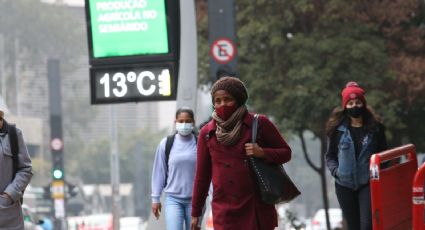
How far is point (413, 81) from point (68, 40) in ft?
279

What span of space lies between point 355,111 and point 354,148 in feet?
1.11

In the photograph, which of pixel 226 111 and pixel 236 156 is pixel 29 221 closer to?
pixel 236 156

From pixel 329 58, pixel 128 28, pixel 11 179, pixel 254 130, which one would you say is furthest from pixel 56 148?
pixel 254 130

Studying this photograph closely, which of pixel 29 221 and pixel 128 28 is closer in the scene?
pixel 128 28

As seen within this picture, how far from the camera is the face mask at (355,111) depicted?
11.7 metres

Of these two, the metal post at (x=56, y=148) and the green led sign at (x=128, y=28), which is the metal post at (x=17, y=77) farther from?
the green led sign at (x=128, y=28)

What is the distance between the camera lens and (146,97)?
16.3m

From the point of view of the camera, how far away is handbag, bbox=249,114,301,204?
8383 mm

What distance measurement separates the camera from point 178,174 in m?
12.7

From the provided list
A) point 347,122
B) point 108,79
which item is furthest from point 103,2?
point 347,122

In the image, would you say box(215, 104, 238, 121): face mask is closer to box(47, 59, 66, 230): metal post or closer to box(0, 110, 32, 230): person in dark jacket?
box(0, 110, 32, 230): person in dark jacket

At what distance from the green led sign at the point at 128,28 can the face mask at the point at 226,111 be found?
8.36 m

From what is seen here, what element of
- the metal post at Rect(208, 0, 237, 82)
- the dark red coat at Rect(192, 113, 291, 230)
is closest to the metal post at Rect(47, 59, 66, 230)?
the metal post at Rect(208, 0, 237, 82)

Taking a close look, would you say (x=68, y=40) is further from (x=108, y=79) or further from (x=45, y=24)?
(x=108, y=79)
